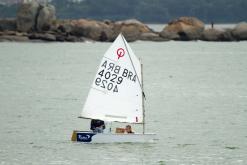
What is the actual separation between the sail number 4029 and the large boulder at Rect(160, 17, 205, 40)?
9974 centimetres

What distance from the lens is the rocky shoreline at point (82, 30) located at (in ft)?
442

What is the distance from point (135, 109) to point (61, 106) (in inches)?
672

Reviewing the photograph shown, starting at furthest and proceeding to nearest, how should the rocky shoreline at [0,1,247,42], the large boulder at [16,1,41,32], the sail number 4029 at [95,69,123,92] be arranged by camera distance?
the rocky shoreline at [0,1,247,42] → the large boulder at [16,1,41,32] → the sail number 4029 at [95,69,123,92]

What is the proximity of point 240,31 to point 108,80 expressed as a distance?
348 feet

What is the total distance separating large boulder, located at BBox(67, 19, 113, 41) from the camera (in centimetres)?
13900

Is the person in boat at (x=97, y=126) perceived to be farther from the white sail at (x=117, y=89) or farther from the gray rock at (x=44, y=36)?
the gray rock at (x=44, y=36)

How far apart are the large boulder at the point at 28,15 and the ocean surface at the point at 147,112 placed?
23.2 meters

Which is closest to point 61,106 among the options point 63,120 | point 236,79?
point 63,120

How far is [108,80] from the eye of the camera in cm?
3697

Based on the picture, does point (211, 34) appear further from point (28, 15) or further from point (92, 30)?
point (28, 15)

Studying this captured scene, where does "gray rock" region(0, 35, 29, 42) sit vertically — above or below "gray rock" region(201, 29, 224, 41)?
below

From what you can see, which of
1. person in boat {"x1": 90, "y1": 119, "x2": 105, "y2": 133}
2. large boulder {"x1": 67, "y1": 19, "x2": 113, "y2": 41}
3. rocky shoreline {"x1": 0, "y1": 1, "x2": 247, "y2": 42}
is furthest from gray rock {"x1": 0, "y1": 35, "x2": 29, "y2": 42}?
person in boat {"x1": 90, "y1": 119, "x2": 105, "y2": 133}

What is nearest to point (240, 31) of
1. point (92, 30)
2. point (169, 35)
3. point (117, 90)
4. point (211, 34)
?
point (211, 34)

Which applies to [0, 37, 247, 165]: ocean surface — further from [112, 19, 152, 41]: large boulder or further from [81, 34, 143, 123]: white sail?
[112, 19, 152, 41]: large boulder
